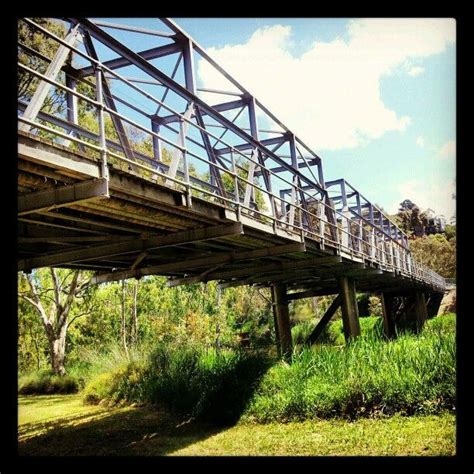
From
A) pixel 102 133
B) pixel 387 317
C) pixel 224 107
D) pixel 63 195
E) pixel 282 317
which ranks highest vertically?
pixel 224 107

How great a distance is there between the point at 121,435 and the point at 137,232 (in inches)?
135

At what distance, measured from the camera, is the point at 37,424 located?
31.6 ft

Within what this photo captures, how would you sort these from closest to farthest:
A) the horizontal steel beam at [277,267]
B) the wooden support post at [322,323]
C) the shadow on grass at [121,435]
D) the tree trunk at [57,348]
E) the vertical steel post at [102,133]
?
the vertical steel post at [102,133]
the shadow on grass at [121,435]
the horizontal steel beam at [277,267]
the wooden support post at [322,323]
the tree trunk at [57,348]

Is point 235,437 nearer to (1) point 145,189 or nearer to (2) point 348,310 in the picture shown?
(1) point 145,189

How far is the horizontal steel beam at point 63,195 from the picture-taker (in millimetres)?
4598

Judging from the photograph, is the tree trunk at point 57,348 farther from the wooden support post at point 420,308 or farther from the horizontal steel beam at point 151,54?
the wooden support post at point 420,308

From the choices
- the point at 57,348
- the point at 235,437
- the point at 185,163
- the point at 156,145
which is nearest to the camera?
the point at 185,163

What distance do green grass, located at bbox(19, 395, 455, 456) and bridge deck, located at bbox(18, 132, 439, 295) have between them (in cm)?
285

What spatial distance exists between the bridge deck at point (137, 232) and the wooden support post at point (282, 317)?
49.0 inches

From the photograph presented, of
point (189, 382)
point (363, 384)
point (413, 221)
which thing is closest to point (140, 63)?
point (363, 384)

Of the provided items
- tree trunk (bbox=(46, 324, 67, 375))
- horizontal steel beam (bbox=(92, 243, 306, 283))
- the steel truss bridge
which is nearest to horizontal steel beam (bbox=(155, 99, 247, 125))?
the steel truss bridge

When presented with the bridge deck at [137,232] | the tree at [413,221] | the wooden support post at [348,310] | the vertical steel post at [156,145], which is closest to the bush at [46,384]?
the bridge deck at [137,232]

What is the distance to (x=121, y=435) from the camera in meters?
7.79
